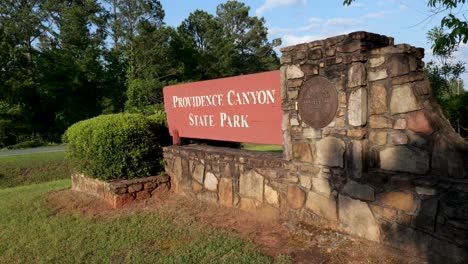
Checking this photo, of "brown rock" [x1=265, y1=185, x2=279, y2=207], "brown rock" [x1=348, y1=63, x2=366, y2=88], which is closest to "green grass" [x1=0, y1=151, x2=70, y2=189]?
"brown rock" [x1=265, y1=185, x2=279, y2=207]

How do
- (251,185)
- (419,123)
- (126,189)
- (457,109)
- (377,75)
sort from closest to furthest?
1. (419,123)
2. (377,75)
3. (251,185)
4. (457,109)
5. (126,189)

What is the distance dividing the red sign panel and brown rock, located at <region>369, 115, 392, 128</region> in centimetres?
125

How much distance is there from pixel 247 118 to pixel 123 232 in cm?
210

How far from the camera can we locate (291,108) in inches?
160

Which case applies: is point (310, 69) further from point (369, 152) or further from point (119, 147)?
point (119, 147)

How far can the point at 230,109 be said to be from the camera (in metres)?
→ 5.07

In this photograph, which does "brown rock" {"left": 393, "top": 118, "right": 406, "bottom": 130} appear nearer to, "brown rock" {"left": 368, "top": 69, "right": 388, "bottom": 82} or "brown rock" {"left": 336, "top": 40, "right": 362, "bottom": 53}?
"brown rock" {"left": 368, "top": 69, "right": 388, "bottom": 82}

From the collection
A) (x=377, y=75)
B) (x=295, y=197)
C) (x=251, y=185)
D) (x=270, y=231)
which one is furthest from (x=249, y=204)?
(x=377, y=75)

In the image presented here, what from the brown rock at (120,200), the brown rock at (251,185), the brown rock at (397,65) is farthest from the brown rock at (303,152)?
the brown rock at (120,200)

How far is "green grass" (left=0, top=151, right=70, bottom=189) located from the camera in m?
11.8

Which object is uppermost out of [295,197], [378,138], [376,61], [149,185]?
[376,61]

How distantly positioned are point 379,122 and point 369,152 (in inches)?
11.7

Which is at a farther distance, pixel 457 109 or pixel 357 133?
pixel 457 109

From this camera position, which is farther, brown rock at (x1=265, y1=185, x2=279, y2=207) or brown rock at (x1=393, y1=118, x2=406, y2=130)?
brown rock at (x1=265, y1=185, x2=279, y2=207)
